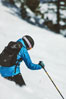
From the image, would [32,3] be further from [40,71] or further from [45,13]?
[40,71]

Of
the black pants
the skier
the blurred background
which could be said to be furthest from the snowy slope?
the blurred background

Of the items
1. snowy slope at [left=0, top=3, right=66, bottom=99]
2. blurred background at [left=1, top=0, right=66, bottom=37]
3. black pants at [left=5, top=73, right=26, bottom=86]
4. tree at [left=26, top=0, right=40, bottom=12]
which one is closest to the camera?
black pants at [left=5, top=73, right=26, bottom=86]

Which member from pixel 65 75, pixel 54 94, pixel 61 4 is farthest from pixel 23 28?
pixel 54 94

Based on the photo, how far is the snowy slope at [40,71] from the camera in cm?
582

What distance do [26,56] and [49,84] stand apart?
2.91 metres

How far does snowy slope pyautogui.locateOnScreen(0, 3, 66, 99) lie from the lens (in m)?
5.82

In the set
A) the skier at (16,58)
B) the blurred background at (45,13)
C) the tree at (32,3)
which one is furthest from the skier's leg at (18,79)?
the tree at (32,3)

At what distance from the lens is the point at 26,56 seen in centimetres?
560

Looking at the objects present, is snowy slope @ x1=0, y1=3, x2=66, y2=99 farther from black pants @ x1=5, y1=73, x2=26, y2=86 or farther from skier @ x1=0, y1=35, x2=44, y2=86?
skier @ x1=0, y1=35, x2=44, y2=86

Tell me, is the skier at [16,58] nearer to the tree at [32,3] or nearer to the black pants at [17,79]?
the black pants at [17,79]

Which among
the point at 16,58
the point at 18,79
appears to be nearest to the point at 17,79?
the point at 18,79

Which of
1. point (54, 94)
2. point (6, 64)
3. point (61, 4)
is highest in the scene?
point (61, 4)

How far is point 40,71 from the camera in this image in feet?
32.3

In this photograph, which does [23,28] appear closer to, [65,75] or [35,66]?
[65,75]
